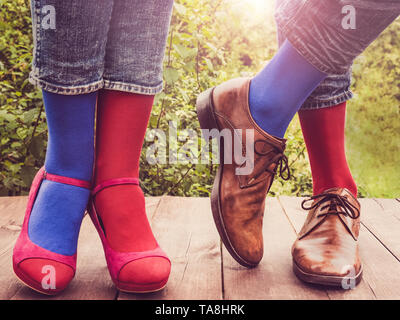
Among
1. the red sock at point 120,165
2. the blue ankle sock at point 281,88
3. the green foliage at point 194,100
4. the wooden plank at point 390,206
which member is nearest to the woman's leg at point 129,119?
the red sock at point 120,165

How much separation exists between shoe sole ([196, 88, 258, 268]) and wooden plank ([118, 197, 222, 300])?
0.07 metres

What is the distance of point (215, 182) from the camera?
3.63 feet

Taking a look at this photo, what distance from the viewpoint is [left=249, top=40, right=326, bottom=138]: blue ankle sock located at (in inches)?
39.0

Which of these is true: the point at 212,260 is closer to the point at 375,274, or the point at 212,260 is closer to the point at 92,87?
the point at 375,274

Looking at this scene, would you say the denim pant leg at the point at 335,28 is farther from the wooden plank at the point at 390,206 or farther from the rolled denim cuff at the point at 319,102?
the wooden plank at the point at 390,206

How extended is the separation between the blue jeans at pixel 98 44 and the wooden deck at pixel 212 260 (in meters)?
0.43

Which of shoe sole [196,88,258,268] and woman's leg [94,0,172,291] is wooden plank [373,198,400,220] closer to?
shoe sole [196,88,258,268]

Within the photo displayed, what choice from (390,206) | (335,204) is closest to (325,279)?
(335,204)

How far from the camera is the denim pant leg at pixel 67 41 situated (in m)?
0.81

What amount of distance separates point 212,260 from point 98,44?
604mm

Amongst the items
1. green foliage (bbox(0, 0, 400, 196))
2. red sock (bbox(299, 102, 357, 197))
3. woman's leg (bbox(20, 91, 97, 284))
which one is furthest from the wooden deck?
green foliage (bbox(0, 0, 400, 196))

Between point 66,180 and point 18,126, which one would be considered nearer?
point 66,180
